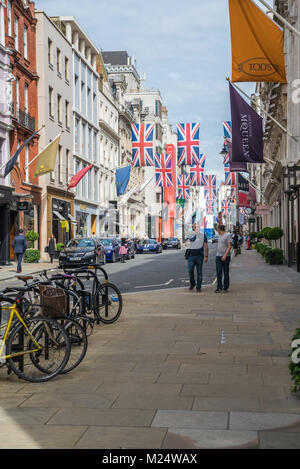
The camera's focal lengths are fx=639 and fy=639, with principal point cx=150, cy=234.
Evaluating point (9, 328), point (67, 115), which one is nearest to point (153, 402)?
point (9, 328)

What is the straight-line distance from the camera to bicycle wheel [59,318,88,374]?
7434 mm

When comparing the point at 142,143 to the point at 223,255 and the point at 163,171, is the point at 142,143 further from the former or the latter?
the point at 223,255

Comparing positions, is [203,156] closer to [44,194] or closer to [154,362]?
[44,194]

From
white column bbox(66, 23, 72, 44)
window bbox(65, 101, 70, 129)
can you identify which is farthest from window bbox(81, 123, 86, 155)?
white column bbox(66, 23, 72, 44)

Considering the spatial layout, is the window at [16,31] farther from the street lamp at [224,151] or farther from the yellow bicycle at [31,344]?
the yellow bicycle at [31,344]

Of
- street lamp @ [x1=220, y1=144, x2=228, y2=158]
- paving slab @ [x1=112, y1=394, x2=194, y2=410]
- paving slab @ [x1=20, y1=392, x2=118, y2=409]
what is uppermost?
street lamp @ [x1=220, y1=144, x2=228, y2=158]

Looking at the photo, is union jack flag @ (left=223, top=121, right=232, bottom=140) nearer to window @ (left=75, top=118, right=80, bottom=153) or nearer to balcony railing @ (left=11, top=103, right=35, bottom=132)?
balcony railing @ (left=11, top=103, right=35, bottom=132)

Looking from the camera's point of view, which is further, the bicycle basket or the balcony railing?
the balcony railing

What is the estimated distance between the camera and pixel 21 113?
37688mm

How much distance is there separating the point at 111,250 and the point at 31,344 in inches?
1159

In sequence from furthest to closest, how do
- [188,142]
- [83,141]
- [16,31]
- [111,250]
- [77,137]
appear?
[83,141]
[77,137]
[188,142]
[16,31]
[111,250]

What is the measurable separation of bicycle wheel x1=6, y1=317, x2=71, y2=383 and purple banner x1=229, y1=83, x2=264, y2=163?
16.0 m

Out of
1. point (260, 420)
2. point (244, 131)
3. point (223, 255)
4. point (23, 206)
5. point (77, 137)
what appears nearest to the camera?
point (260, 420)

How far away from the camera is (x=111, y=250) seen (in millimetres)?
36344
